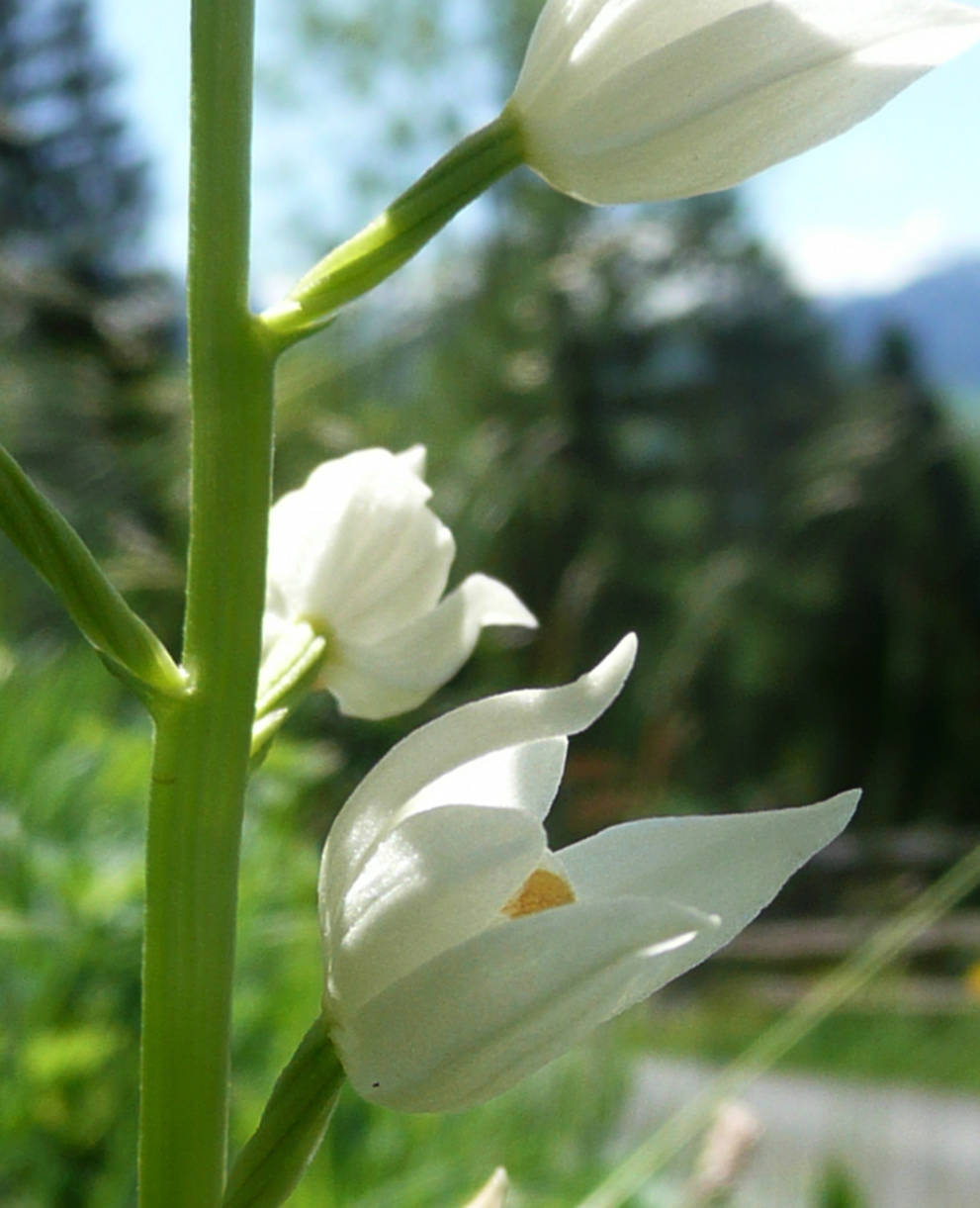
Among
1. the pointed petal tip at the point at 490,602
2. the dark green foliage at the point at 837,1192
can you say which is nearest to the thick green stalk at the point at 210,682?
the pointed petal tip at the point at 490,602

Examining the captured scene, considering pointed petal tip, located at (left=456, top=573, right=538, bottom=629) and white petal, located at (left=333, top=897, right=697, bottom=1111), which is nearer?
white petal, located at (left=333, top=897, right=697, bottom=1111)

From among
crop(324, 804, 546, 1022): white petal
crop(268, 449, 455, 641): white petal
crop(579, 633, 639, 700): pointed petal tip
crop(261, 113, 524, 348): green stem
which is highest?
crop(261, 113, 524, 348): green stem

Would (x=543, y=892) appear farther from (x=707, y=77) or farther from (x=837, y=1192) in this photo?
(x=837, y=1192)

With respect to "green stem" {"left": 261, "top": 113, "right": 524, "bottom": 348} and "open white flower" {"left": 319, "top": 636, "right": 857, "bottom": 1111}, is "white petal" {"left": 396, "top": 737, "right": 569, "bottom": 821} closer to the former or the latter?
"open white flower" {"left": 319, "top": 636, "right": 857, "bottom": 1111}

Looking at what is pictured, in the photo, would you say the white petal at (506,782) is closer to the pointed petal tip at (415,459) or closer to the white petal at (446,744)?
the white petal at (446,744)

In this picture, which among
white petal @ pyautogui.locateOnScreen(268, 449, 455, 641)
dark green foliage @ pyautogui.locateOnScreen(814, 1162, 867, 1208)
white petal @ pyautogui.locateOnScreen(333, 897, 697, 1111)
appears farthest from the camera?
dark green foliage @ pyautogui.locateOnScreen(814, 1162, 867, 1208)

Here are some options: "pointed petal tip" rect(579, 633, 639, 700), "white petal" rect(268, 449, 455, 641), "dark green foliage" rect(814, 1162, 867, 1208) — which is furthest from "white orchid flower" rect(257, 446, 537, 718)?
"dark green foliage" rect(814, 1162, 867, 1208)

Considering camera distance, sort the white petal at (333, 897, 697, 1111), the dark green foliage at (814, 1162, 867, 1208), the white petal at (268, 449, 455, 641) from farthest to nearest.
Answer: the dark green foliage at (814, 1162, 867, 1208) → the white petal at (268, 449, 455, 641) → the white petal at (333, 897, 697, 1111)
